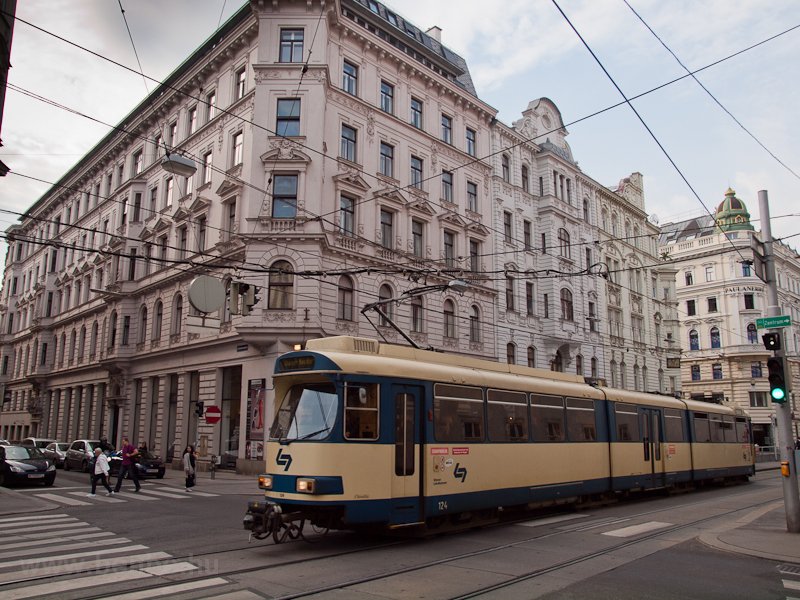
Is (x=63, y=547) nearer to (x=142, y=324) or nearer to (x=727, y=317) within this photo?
(x=142, y=324)

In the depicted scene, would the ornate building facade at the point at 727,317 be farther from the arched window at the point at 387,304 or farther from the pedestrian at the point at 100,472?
the pedestrian at the point at 100,472

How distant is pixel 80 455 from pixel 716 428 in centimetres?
2715

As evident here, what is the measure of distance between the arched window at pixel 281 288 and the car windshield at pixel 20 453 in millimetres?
10034

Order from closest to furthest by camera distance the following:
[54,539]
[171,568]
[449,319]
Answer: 1. [171,568]
2. [54,539]
3. [449,319]

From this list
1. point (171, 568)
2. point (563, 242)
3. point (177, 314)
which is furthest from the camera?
point (563, 242)

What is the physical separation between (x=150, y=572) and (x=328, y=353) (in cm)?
404

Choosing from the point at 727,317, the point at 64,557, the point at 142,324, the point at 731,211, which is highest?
the point at 731,211

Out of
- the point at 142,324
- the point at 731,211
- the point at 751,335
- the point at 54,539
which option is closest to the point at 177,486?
the point at 54,539

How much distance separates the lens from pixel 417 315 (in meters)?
32.1

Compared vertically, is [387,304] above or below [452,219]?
below

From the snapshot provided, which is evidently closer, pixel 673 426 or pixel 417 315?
pixel 673 426

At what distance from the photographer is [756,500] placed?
63.0 ft

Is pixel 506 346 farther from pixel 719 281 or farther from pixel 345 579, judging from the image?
pixel 719 281

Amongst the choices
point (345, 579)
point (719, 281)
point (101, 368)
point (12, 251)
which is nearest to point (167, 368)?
point (101, 368)
